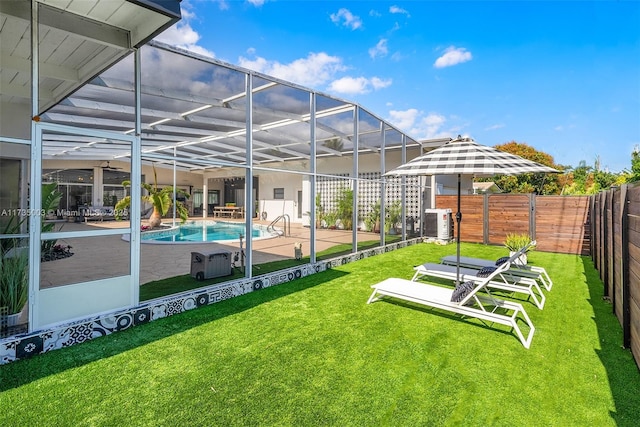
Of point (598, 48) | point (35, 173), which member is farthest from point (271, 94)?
point (598, 48)

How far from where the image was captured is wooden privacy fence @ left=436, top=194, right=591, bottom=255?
9.64m

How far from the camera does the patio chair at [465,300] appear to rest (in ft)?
12.3

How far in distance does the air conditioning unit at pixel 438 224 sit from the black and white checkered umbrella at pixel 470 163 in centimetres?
701

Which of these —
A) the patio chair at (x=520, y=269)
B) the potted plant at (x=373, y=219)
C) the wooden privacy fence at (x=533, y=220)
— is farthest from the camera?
the potted plant at (x=373, y=219)

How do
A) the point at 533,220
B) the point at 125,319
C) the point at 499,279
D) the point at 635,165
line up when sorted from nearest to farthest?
the point at 125,319 → the point at 499,279 → the point at 533,220 → the point at 635,165

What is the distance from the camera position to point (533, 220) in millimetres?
10305

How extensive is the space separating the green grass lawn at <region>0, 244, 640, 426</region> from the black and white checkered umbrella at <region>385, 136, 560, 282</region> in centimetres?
212

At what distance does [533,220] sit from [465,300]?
823cm

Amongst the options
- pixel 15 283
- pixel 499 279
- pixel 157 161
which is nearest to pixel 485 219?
pixel 499 279

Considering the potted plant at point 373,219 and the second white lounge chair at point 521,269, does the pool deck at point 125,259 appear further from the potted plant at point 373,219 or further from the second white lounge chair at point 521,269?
the second white lounge chair at point 521,269

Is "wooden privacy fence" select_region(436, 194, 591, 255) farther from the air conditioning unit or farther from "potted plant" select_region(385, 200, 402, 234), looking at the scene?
"potted plant" select_region(385, 200, 402, 234)

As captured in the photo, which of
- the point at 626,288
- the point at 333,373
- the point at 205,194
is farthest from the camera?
the point at 205,194

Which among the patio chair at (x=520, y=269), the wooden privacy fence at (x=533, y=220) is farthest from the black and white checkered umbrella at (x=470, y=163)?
the wooden privacy fence at (x=533, y=220)

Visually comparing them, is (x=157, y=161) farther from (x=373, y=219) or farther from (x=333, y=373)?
(x=373, y=219)
